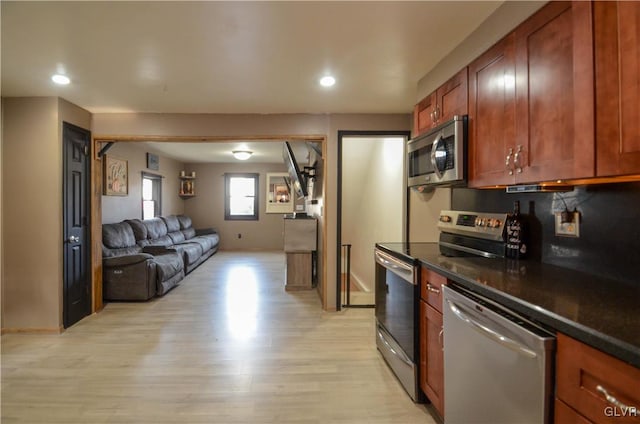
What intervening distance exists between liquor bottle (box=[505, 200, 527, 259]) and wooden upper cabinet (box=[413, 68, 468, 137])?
0.71 meters

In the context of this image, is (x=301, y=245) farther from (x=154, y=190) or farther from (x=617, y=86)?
(x=617, y=86)

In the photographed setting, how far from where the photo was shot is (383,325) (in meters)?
2.61

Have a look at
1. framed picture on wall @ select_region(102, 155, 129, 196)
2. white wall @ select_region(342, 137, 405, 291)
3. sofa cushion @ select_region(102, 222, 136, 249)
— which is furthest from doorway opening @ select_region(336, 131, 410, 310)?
framed picture on wall @ select_region(102, 155, 129, 196)

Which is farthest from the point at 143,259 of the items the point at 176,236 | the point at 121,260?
the point at 176,236

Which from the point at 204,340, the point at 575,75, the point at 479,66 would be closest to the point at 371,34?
the point at 479,66

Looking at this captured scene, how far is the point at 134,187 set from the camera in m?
6.05

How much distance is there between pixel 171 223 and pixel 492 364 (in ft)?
22.7

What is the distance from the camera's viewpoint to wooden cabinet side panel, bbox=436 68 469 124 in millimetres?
2049

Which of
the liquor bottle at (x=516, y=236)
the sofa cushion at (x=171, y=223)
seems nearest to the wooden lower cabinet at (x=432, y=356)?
the liquor bottle at (x=516, y=236)

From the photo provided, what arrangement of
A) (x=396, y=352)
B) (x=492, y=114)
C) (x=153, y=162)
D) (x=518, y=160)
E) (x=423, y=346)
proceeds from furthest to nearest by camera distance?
(x=153, y=162) → (x=396, y=352) → (x=423, y=346) → (x=492, y=114) → (x=518, y=160)

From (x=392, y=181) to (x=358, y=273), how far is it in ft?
6.82

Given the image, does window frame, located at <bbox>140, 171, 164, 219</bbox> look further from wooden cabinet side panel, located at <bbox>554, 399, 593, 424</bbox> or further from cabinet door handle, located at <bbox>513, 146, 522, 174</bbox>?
wooden cabinet side panel, located at <bbox>554, 399, 593, 424</bbox>

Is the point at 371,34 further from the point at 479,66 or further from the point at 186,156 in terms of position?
the point at 186,156

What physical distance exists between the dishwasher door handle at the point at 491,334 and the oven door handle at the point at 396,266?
0.45 meters
